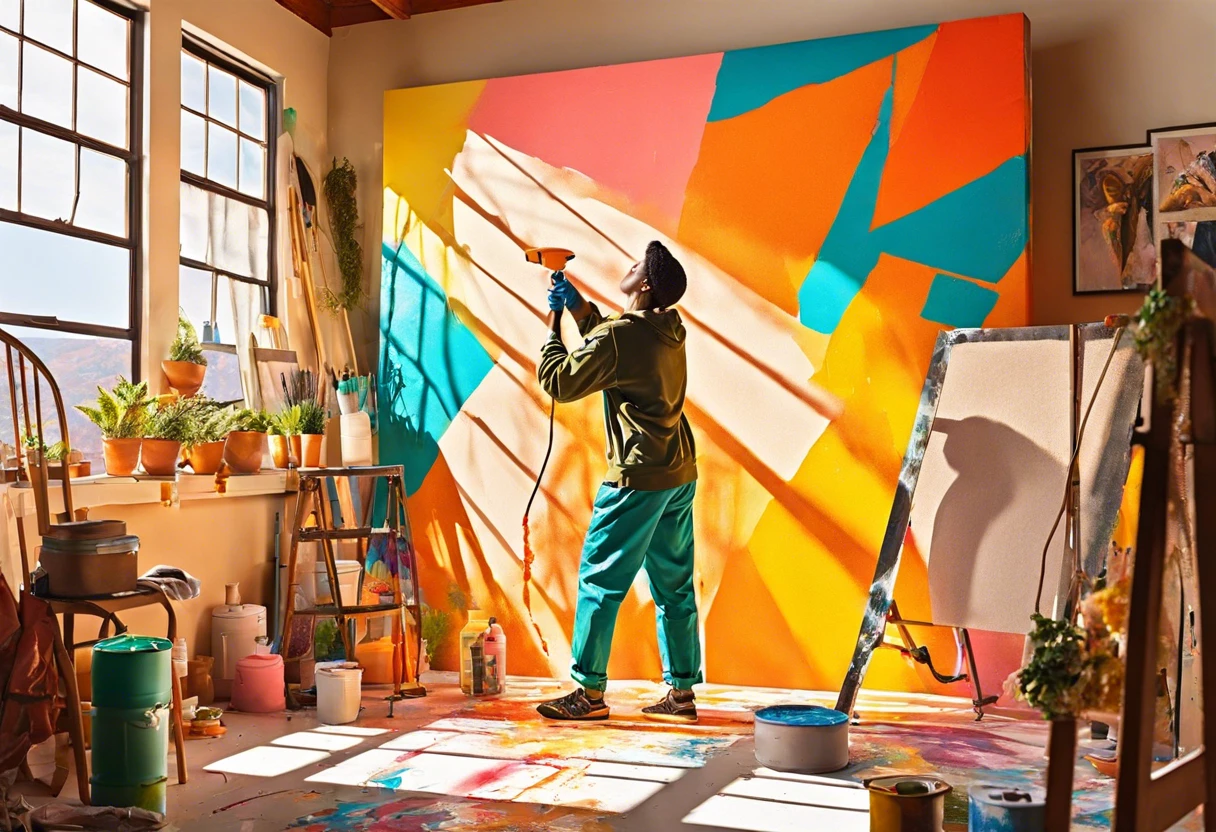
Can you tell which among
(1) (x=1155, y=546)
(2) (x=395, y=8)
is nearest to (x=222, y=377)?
(2) (x=395, y=8)

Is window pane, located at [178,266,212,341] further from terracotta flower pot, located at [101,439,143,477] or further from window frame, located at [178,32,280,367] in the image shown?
terracotta flower pot, located at [101,439,143,477]

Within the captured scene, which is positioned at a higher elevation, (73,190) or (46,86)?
(46,86)

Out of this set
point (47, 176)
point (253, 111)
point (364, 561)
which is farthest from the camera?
point (253, 111)

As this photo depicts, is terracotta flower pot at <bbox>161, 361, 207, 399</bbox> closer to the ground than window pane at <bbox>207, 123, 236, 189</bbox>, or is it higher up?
closer to the ground

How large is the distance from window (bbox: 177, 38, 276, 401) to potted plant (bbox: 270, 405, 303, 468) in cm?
24

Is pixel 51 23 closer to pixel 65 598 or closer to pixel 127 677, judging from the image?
pixel 65 598

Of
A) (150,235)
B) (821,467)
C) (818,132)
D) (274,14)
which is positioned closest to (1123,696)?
(821,467)

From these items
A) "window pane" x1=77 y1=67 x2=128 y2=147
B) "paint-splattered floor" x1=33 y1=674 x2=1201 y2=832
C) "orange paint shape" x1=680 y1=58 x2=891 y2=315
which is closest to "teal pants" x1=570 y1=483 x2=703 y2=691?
"paint-splattered floor" x1=33 y1=674 x2=1201 y2=832

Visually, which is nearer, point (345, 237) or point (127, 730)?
point (127, 730)

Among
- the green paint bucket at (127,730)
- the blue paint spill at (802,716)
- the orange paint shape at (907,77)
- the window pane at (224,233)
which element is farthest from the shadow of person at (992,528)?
the window pane at (224,233)

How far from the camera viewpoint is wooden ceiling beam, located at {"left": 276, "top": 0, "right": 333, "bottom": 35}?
18.5 feet

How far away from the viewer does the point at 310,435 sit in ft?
17.0

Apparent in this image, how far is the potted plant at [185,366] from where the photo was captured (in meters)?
4.65

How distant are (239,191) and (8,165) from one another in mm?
1379
